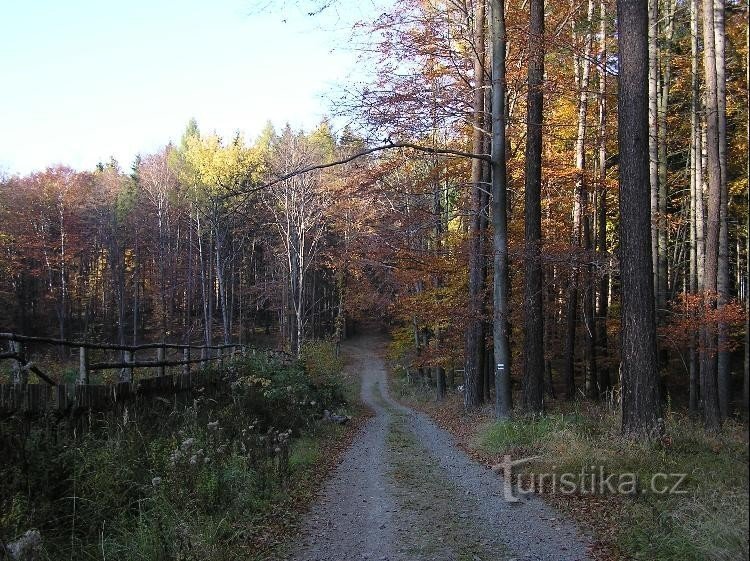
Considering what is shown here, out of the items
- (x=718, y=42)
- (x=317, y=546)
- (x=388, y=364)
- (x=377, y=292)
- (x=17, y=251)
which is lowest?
(x=388, y=364)

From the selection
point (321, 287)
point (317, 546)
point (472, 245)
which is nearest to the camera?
point (317, 546)

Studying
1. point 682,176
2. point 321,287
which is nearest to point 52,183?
point 321,287

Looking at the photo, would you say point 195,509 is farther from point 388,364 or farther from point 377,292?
point 388,364

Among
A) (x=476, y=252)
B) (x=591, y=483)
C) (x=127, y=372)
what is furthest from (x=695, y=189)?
(x=127, y=372)

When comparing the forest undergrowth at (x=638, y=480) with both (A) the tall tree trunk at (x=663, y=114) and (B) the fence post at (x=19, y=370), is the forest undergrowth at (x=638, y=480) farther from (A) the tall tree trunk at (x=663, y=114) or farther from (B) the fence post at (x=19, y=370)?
(A) the tall tree trunk at (x=663, y=114)

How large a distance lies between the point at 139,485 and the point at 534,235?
868 cm

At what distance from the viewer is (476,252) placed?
1584 cm

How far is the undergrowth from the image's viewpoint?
470 centimetres

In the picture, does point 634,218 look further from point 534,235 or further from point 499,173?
point 499,173

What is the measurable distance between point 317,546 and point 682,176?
2195 centimetres

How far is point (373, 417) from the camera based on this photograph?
20.0 meters

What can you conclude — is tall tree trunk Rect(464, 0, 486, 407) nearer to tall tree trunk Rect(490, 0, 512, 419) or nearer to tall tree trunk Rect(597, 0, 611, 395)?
tall tree trunk Rect(490, 0, 512, 419)

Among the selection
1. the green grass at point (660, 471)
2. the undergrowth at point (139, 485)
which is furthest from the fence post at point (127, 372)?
the green grass at point (660, 471)

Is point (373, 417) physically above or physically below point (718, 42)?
below
